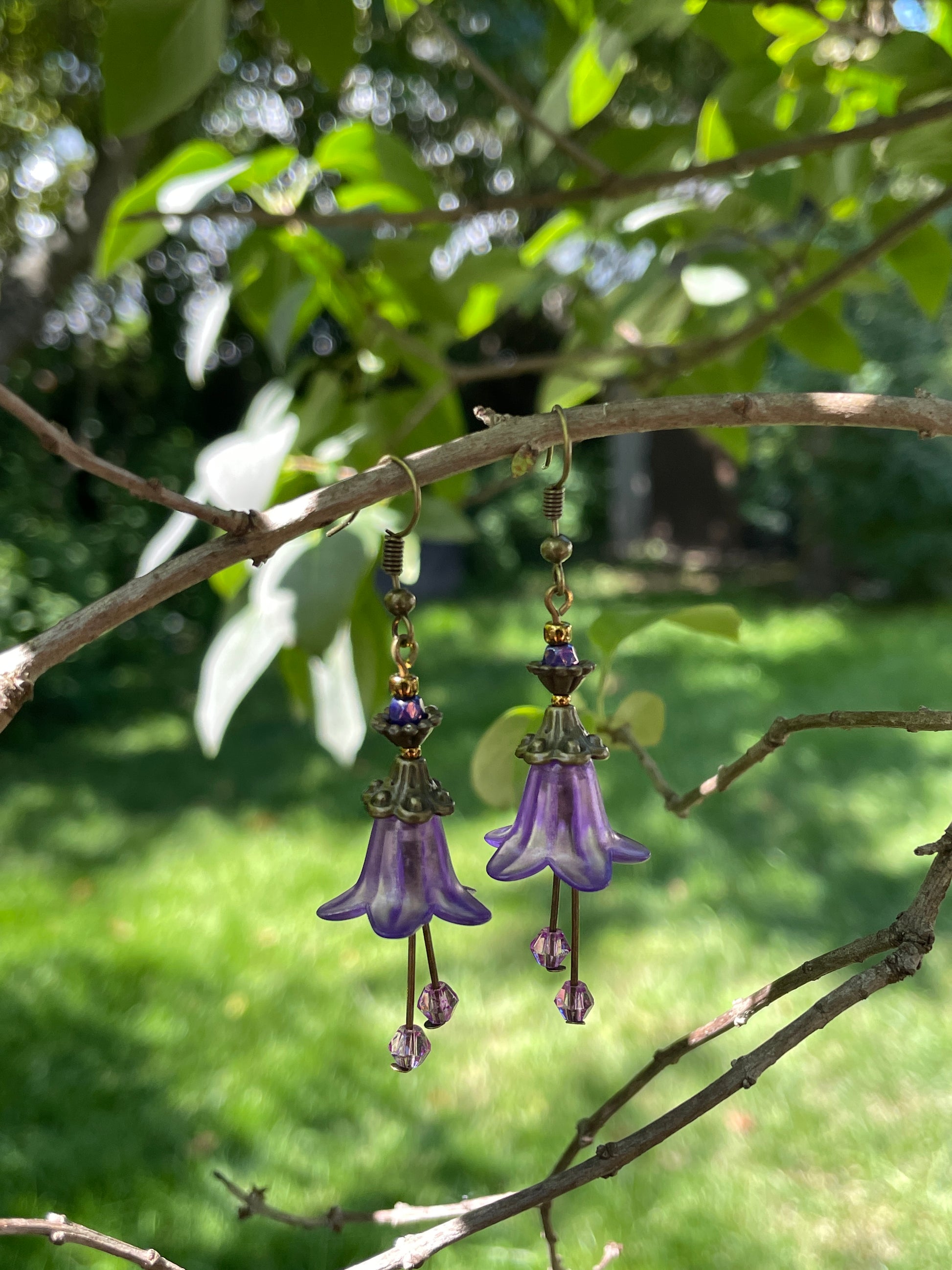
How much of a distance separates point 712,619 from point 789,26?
3.07 feet

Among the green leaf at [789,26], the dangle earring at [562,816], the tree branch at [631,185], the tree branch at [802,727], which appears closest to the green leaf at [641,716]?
the tree branch at [802,727]

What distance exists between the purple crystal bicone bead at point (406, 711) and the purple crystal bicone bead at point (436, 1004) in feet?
0.54

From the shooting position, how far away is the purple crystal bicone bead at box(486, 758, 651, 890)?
2.08ft

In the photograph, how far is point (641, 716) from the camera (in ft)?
2.97

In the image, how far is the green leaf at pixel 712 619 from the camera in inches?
31.8

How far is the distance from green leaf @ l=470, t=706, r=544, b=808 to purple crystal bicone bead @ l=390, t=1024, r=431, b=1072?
0.22m

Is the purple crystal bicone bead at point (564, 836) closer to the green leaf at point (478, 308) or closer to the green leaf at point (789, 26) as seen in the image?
the green leaf at point (478, 308)

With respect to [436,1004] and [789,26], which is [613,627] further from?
[789,26]

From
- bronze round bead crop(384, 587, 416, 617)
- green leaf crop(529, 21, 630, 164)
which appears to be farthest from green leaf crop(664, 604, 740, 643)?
green leaf crop(529, 21, 630, 164)

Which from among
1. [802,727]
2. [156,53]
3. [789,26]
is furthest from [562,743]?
[789,26]

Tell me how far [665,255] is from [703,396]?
769 millimetres

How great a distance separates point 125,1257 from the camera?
54 cm

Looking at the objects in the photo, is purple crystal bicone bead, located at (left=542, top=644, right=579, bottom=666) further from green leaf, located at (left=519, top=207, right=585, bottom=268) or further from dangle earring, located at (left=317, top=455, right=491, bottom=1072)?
green leaf, located at (left=519, top=207, right=585, bottom=268)

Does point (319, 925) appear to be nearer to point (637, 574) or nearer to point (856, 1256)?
point (856, 1256)
